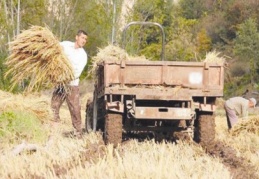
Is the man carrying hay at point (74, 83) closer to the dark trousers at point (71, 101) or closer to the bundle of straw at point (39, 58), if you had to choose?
the dark trousers at point (71, 101)

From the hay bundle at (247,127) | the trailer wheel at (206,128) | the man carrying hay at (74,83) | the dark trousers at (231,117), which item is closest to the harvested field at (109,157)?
the trailer wheel at (206,128)

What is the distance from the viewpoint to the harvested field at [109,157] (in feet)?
21.7

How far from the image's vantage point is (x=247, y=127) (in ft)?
40.9

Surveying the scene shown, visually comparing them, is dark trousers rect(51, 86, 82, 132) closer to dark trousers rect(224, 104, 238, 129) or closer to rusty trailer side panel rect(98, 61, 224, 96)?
rusty trailer side panel rect(98, 61, 224, 96)

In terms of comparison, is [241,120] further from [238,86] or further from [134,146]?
[238,86]

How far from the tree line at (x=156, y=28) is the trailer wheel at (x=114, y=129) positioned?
2.23m

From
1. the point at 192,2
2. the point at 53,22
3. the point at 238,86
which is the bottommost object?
the point at 238,86

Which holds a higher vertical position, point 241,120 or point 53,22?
point 53,22

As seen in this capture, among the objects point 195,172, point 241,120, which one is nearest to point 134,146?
point 195,172

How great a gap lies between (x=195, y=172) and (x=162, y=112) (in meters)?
2.81

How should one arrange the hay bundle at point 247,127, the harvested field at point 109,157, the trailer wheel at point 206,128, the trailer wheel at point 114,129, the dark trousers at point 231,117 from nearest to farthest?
the harvested field at point 109,157 < the trailer wheel at point 114,129 < the trailer wheel at point 206,128 < the hay bundle at point 247,127 < the dark trousers at point 231,117

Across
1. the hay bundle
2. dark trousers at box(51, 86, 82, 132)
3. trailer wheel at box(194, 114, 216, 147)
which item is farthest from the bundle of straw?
the hay bundle

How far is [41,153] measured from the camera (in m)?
8.55

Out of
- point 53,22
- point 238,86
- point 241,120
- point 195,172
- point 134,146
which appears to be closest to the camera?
point 195,172
